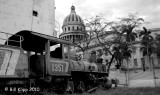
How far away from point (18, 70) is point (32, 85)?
120cm

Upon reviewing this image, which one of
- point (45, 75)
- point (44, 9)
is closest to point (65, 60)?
point (45, 75)

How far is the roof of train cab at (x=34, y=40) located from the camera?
912 cm

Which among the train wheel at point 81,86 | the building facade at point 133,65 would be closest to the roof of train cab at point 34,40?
the train wheel at point 81,86

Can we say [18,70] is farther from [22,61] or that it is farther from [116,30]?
[116,30]

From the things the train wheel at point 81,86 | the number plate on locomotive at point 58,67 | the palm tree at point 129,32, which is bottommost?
the train wheel at point 81,86

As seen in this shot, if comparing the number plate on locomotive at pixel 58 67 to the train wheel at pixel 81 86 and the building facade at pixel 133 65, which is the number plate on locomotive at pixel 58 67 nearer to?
the train wheel at pixel 81 86

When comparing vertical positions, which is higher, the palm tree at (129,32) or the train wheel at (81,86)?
the palm tree at (129,32)

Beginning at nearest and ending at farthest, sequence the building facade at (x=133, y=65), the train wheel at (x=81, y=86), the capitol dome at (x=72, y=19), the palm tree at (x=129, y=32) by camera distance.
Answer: the train wheel at (x=81, y=86) → the building facade at (x=133, y=65) → the palm tree at (x=129, y=32) → the capitol dome at (x=72, y=19)

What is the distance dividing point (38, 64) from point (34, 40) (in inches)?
50.9

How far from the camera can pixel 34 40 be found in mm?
9734

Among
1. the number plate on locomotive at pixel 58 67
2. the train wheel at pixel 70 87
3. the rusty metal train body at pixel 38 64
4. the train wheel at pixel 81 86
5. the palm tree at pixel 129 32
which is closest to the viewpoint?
the rusty metal train body at pixel 38 64

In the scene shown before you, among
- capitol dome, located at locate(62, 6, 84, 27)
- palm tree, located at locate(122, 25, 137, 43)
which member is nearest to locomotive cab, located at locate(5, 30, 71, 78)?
palm tree, located at locate(122, 25, 137, 43)

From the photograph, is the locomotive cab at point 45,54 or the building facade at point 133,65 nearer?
the locomotive cab at point 45,54

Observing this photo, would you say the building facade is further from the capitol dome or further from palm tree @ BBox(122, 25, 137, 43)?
palm tree @ BBox(122, 25, 137, 43)
